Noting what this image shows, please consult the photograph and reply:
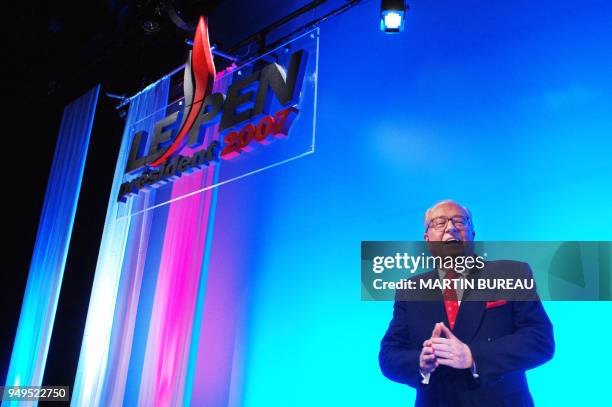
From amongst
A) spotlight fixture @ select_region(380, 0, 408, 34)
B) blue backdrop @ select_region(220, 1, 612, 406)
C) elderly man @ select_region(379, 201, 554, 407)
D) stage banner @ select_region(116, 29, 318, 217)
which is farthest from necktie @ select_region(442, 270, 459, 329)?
spotlight fixture @ select_region(380, 0, 408, 34)

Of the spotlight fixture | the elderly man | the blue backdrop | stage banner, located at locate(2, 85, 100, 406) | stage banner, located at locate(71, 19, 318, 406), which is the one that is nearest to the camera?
the elderly man

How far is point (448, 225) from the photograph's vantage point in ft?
9.24

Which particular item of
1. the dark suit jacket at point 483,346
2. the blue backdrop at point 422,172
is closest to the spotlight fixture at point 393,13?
the blue backdrop at point 422,172

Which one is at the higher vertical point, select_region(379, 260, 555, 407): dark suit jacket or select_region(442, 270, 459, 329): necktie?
select_region(442, 270, 459, 329): necktie

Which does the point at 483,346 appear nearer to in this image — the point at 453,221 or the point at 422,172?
the point at 453,221

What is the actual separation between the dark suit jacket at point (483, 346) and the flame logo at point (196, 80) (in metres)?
2.69

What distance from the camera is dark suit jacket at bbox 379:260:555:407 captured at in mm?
2449

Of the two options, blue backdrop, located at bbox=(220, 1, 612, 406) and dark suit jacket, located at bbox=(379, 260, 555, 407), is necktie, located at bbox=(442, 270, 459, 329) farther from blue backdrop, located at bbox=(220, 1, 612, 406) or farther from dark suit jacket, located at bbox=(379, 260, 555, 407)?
blue backdrop, located at bbox=(220, 1, 612, 406)

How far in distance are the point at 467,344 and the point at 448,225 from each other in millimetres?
583

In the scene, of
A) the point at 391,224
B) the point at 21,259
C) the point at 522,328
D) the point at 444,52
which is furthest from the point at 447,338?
the point at 21,259

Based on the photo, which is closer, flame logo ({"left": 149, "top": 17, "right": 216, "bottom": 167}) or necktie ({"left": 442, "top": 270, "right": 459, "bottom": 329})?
necktie ({"left": 442, "top": 270, "right": 459, "bottom": 329})

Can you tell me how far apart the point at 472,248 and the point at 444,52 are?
1844mm

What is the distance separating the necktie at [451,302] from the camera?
2.60 metres

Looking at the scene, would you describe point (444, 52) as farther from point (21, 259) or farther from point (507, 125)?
point (21, 259)
